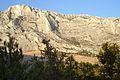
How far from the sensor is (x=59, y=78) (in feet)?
120

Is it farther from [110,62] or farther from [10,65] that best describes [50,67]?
[10,65]

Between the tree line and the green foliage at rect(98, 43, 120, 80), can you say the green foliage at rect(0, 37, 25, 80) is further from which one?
the green foliage at rect(98, 43, 120, 80)

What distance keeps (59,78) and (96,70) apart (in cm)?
717

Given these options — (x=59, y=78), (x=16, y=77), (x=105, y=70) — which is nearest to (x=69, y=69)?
(x=59, y=78)

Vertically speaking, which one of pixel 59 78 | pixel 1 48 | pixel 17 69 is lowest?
pixel 59 78

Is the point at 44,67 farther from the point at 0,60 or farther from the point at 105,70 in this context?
the point at 0,60

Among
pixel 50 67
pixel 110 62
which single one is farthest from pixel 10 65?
pixel 110 62

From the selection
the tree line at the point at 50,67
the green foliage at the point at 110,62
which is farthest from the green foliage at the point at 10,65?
the green foliage at the point at 110,62

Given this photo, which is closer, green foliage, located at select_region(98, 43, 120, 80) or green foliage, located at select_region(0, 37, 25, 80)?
green foliage, located at select_region(0, 37, 25, 80)

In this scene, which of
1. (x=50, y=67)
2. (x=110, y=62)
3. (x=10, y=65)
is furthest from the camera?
(x=50, y=67)

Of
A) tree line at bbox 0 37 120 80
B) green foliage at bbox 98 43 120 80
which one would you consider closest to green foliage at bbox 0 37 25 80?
tree line at bbox 0 37 120 80

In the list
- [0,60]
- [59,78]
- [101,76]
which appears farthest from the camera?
[59,78]

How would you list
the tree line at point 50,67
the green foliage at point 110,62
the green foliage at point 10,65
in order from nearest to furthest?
the green foliage at point 10,65
the tree line at point 50,67
the green foliage at point 110,62

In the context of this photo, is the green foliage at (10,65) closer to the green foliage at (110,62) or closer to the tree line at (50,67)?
the tree line at (50,67)
